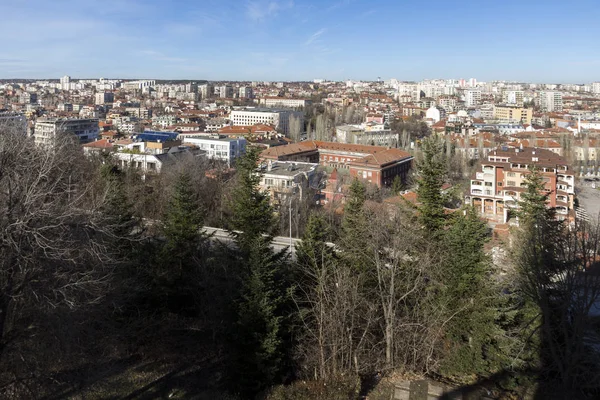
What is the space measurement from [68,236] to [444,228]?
17.2 feet

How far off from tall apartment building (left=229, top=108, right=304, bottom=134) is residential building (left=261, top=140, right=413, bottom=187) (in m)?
18.4

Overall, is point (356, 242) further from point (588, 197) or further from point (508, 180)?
point (588, 197)

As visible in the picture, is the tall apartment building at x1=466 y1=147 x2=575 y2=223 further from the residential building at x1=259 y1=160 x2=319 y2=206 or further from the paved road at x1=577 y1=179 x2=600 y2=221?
the residential building at x1=259 y1=160 x2=319 y2=206

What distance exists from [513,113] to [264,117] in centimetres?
2927

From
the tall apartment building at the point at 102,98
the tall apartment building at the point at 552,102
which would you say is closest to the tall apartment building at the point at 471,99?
the tall apartment building at the point at 552,102

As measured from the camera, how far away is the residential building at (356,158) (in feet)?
78.7

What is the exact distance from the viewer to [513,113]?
5775cm

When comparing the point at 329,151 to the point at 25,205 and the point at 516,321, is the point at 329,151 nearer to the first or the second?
the point at 516,321

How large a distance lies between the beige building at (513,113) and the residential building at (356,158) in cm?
3460

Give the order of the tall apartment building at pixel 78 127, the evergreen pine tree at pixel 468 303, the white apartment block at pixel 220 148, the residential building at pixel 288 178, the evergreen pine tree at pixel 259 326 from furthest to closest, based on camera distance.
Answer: the tall apartment building at pixel 78 127, the white apartment block at pixel 220 148, the residential building at pixel 288 178, the evergreen pine tree at pixel 468 303, the evergreen pine tree at pixel 259 326

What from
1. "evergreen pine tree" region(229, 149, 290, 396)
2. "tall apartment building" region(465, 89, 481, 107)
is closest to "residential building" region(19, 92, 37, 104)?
"tall apartment building" region(465, 89, 481, 107)

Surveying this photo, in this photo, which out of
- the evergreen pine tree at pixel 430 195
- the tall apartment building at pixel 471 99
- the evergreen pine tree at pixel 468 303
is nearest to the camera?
the evergreen pine tree at pixel 468 303

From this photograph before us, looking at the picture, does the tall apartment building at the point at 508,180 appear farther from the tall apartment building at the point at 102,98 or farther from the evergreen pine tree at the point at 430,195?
the tall apartment building at the point at 102,98

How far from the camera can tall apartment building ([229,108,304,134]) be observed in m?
47.7
